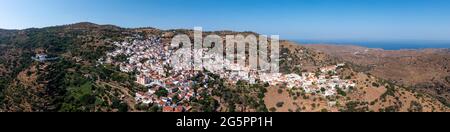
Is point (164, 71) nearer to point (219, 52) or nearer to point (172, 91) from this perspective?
point (172, 91)

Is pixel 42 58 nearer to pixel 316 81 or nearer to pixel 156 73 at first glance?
pixel 156 73

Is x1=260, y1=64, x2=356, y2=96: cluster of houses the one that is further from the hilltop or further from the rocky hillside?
the rocky hillside

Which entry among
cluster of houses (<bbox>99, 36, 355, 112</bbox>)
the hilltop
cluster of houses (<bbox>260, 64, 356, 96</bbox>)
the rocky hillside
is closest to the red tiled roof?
cluster of houses (<bbox>99, 36, 355, 112</bbox>)

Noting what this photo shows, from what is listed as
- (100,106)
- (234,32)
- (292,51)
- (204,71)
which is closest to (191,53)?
(204,71)

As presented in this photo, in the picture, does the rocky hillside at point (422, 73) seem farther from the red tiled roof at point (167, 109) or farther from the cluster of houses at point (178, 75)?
the red tiled roof at point (167, 109)

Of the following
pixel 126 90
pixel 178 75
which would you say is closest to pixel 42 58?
pixel 126 90
